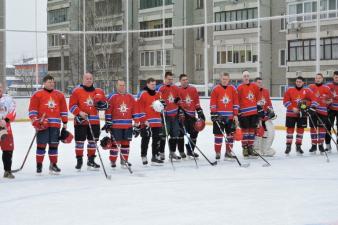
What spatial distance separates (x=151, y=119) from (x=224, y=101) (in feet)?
3.45

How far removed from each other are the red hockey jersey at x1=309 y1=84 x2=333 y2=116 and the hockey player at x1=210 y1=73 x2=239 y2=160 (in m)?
1.50

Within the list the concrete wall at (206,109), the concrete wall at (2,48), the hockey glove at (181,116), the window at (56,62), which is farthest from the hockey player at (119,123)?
the window at (56,62)

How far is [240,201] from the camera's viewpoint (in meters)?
4.83

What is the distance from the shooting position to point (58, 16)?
2838 centimetres

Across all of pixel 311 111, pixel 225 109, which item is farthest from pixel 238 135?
pixel 311 111

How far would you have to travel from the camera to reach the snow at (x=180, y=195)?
4.18 metres

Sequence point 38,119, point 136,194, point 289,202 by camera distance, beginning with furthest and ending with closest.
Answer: point 38,119, point 136,194, point 289,202

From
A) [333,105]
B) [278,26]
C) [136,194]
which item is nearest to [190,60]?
[278,26]

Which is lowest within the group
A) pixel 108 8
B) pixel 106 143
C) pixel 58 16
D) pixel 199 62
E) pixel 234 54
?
pixel 106 143

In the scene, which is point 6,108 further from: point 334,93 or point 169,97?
point 334,93

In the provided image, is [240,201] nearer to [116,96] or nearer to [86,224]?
[86,224]

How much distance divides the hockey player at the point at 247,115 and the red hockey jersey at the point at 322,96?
113 centimetres

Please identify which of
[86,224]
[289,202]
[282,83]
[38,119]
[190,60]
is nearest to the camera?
[86,224]

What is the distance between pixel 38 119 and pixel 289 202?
311 centimetres
